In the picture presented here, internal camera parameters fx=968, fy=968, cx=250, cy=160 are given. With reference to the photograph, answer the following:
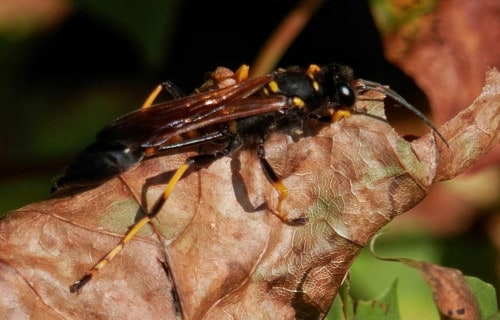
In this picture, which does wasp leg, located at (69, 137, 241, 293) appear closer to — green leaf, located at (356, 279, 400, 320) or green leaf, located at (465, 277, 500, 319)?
green leaf, located at (356, 279, 400, 320)

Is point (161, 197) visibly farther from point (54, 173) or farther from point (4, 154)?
point (4, 154)

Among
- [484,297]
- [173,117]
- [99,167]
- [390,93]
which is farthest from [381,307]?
[99,167]

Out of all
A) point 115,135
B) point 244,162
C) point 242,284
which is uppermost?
point 115,135

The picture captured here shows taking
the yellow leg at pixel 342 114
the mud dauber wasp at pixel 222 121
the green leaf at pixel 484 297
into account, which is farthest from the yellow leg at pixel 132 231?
the green leaf at pixel 484 297

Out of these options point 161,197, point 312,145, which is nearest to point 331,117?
point 312,145

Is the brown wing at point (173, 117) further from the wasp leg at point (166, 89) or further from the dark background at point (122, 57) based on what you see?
the dark background at point (122, 57)

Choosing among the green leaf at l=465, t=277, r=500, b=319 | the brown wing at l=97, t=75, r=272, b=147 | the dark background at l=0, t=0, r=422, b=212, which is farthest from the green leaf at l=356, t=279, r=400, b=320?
the dark background at l=0, t=0, r=422, b=212

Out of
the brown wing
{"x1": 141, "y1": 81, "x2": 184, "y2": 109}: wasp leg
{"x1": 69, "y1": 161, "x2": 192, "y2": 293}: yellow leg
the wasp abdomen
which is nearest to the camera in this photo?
{"x1": 69, "y1": 161, "x2": 192, "y2": 293}: yellow leg
